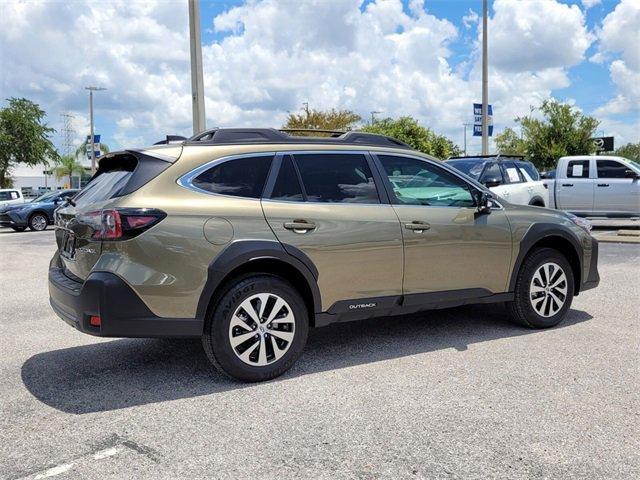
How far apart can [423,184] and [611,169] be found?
40.1 ft

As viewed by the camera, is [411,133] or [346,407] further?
[411,133]

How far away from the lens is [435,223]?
4914 millimetres

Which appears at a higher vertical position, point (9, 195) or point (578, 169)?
point (578, 169)

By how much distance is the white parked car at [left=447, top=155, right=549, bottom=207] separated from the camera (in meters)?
11.5

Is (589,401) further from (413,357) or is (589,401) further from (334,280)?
(334,280)

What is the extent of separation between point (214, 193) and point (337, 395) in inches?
63.3

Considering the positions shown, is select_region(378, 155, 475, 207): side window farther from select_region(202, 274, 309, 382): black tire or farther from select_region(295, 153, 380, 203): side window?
select_region(202, 274, 309, 382): black tire

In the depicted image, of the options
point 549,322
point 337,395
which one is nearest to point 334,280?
point 337,395

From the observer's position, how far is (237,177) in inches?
169

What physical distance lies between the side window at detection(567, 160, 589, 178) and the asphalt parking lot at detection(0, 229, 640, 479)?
35.5 ft

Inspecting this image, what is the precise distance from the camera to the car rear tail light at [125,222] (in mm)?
3820

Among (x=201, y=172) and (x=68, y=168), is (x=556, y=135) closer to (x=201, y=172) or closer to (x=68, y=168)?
(x=201, y=172)

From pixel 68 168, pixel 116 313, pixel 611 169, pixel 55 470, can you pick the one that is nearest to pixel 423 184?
pixel 116 313

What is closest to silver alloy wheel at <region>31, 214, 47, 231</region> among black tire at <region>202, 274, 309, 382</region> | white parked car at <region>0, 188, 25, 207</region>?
white parked car at <region>0, 188, 25, 207</region>
